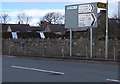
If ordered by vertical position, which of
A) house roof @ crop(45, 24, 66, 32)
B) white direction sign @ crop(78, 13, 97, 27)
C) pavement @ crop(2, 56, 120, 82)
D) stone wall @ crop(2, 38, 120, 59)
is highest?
house roof @ crop(45, 24, 66, 32)

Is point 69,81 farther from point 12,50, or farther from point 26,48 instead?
point 12,50

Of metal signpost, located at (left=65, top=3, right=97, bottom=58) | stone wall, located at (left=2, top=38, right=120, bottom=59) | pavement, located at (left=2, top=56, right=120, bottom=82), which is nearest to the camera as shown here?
pavement, located at (left=2, top=56, right=120, bottom=82)

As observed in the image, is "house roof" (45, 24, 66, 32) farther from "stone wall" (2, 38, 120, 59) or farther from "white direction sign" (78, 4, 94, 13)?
"white direction sign" (78, 4, 94, 13)

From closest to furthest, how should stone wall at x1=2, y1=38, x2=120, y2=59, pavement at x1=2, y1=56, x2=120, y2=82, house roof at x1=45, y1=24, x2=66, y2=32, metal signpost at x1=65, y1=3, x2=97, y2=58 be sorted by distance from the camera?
pavement at x1=2, y1=56, x2=120, y2=82, stone wall at x1=2, y1=38, x2=120, y2=59, metal signpost at x1=65, y1=3, x2=97, y2=58, house roof at x1=45, y1=24, x2=66, y2=32

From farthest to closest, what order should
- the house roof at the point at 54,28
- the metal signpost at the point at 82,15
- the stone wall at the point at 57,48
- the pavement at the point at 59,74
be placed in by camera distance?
the house roof at the point at 54,28 → the metal signpost at the point at 82,15 → the stone wall at the point at 57,48 → the pavement at the point at 59,74

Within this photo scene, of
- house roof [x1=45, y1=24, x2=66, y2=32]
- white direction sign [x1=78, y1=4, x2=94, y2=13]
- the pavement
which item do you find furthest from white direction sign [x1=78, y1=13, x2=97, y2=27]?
house roof [x1=45, y1=24, x2=66, y2=32]

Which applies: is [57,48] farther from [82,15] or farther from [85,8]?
[85,8]

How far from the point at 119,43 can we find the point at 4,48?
50.8ft

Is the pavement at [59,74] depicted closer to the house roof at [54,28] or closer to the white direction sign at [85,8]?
the white direction sign at [85,8]

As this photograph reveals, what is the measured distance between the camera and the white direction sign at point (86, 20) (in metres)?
22.5

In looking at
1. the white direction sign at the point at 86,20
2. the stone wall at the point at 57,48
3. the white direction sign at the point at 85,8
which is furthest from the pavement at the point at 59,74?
the white direction sign at the point at 85,8

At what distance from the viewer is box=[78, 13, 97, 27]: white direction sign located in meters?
22.5

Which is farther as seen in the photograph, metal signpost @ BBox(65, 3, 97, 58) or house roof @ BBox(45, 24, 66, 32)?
house roof @ BBox(45, 24, 66, 32)

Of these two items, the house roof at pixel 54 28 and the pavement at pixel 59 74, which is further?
the house roof at pixel 54 28
